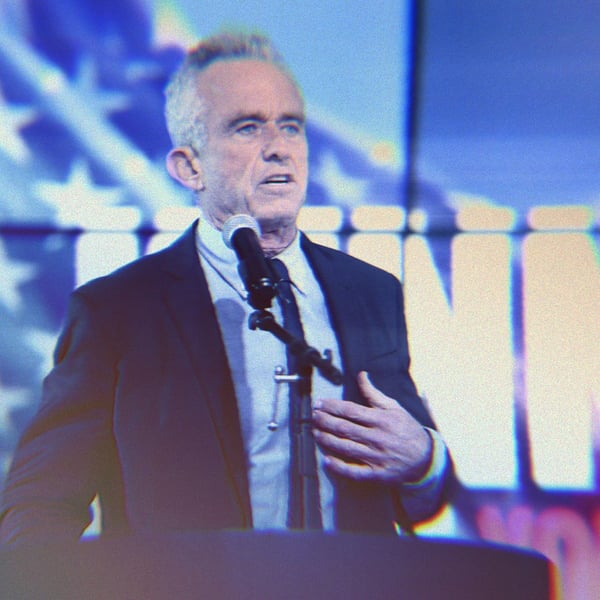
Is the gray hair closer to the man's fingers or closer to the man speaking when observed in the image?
the man speaking

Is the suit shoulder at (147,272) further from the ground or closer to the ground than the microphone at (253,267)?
further from the ground

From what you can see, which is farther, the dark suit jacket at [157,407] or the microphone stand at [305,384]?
the dark suit jacket at [157,407]

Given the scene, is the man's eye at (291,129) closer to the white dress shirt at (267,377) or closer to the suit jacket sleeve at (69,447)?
the white dress shirt at (267,377)

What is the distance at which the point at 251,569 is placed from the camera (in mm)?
620

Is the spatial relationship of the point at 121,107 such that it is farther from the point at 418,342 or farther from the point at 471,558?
the point at 471,558

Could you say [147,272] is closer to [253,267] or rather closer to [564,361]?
[253,267]

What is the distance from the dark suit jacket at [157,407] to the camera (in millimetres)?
1807

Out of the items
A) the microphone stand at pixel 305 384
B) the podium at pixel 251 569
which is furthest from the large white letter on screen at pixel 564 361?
the podium at pixel 251 569

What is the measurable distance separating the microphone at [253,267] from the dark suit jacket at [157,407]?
22.5 inches

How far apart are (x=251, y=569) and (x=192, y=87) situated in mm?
1655

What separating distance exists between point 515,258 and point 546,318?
0.57 ft

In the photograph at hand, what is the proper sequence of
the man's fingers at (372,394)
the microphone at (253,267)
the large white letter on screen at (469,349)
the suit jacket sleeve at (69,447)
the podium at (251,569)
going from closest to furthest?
1. the podium at (251,569)
2. the microphone at (253,267)
3. the suit jacket sleeve at (69,447)
4. the man's fingers at (372,394)
5. the large white letter on screen at (469,349)

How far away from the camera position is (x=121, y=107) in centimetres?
217

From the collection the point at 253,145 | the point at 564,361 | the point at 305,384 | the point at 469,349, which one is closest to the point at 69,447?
the point at 305,384
